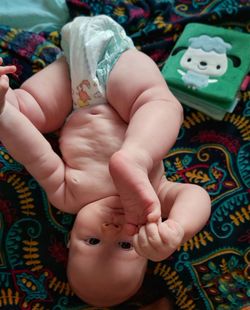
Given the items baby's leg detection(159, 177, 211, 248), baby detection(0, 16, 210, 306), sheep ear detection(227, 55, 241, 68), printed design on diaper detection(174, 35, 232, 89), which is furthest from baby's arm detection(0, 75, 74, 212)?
sheep ear detection(227, 55, 241, 68)

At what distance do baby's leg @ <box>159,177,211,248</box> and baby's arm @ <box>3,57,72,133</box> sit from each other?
0.29 meters

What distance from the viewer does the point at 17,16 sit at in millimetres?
1362

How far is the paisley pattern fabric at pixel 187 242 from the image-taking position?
44.6 inches

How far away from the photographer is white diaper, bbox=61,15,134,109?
1.14m

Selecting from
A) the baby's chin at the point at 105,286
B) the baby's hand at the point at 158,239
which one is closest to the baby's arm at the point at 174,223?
the baby's hand at the point at 158,239

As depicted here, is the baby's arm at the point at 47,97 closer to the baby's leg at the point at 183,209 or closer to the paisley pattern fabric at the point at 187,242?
the paisley pattern fabric at the point at 187,242

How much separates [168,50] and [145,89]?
35 cm

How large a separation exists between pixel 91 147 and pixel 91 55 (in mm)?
210

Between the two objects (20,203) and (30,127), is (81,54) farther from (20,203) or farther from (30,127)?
(20,203)

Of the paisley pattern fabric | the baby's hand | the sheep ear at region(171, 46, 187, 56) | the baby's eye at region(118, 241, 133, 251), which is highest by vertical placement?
the sheep ear at region(171, 46, 187, 56)

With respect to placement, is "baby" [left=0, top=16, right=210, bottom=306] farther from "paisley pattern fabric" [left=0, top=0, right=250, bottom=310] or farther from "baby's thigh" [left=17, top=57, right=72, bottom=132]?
"paisley pattern fabric" [left=0, top=0, right=250, bottom=310]

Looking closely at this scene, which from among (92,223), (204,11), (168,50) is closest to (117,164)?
(92,223)

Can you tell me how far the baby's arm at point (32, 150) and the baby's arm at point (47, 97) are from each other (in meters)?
0.11

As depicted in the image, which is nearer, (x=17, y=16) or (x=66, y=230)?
(x=66, y=230)
